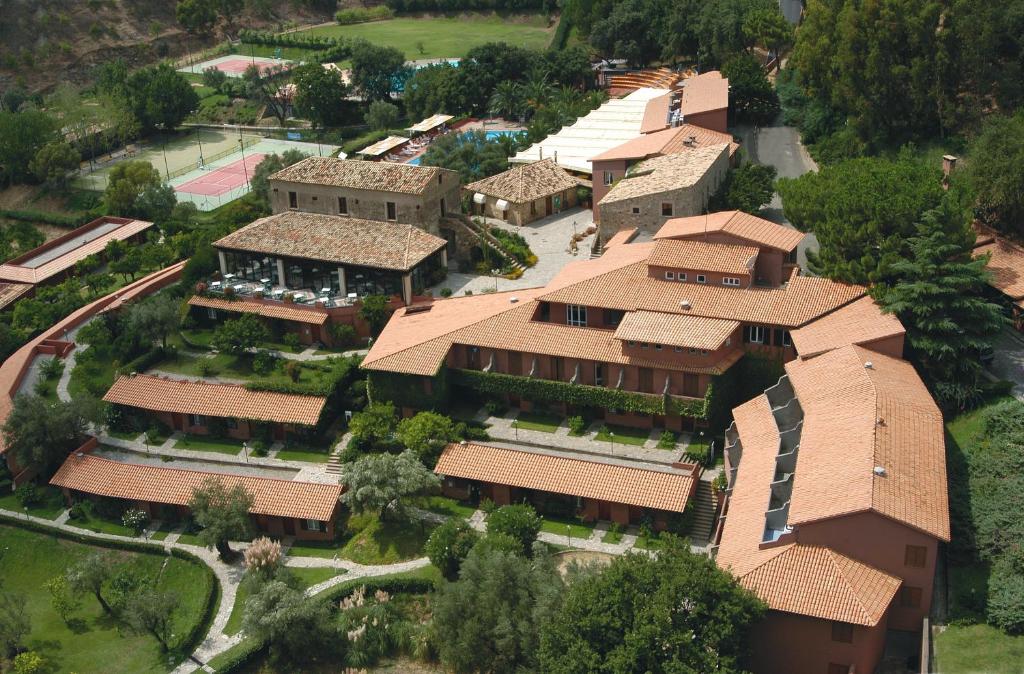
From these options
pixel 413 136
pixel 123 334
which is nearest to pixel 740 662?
pixel 123 334

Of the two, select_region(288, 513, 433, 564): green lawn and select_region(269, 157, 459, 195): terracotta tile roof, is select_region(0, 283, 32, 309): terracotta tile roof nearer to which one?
select_region(269, 157, 459, 195): terracotta tile roof

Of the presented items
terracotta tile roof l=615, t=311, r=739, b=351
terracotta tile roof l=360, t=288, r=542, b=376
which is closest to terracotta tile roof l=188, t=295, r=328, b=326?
terracotta tile roof l=360, t=288, r=542, b=376

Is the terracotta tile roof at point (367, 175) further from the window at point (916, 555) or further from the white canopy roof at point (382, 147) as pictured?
the window at point (916, 555)

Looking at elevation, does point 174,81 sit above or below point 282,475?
above

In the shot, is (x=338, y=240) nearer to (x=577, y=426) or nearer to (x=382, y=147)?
(x=577, y=426)

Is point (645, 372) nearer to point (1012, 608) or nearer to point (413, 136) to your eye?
point (1012, 608)

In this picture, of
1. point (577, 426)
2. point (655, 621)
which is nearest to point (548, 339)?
point (577, 426)
